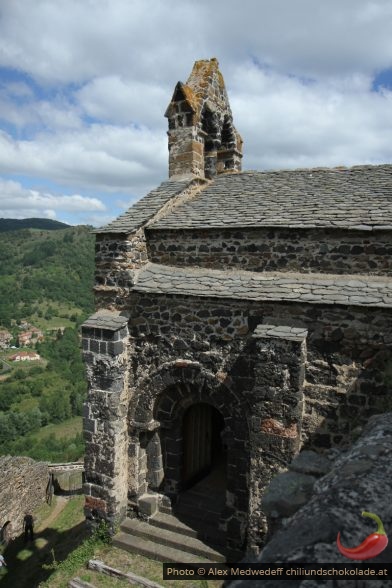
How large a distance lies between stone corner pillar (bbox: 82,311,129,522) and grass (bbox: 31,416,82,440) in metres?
44.3

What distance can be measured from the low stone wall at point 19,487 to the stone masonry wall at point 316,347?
11.6 meters

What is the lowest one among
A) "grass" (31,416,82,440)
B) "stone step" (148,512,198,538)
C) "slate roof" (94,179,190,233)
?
"grass" (31,416,82,440)

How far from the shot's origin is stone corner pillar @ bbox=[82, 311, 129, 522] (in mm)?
7848

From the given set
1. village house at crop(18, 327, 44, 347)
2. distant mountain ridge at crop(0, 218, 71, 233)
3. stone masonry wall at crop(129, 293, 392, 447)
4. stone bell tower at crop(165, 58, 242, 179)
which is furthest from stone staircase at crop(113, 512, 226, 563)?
distant mountain ridge at crop(0, 218, 71, 233)

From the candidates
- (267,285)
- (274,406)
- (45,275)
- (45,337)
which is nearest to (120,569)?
(274,406)

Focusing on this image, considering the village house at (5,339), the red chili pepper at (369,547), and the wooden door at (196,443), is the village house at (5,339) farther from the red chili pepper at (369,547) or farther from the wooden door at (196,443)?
the red chili pepper at (369,547)

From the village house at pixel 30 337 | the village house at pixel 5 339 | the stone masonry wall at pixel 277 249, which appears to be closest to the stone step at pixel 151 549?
the stone masonry wall at pixel 277 249

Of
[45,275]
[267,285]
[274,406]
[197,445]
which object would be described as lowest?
[45,275]

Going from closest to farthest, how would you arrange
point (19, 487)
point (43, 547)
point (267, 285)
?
point (267, 285) < point (43, 547) < point (19, 487)

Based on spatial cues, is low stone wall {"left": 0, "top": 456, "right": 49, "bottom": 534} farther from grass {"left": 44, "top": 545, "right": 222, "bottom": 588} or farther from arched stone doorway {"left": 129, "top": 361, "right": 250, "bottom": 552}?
arched stone doorway {"left": 129, "top": 361, "right": 250, "bottom": 552}

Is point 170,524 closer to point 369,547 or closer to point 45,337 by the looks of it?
point 369,547

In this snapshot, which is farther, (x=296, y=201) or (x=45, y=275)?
(x=45, y=275)

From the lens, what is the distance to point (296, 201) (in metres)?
7.98

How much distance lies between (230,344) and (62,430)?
51377 mm
